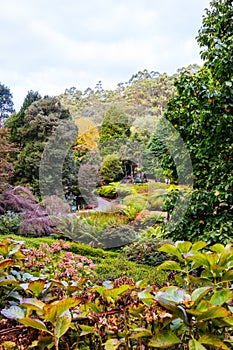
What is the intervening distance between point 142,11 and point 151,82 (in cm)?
745

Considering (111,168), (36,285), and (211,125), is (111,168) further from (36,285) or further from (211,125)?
(36,285)

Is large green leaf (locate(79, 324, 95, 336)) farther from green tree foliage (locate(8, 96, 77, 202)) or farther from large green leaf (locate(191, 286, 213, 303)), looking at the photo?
green tree foliage (locate(8, 96, 77, 202))

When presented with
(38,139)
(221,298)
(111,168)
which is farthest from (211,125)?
(38,139)

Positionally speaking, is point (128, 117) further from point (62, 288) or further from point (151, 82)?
point (62, 288)

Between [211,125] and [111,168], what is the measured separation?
5.34 m

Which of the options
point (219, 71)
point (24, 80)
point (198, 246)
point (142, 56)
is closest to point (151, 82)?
point (142, 56)

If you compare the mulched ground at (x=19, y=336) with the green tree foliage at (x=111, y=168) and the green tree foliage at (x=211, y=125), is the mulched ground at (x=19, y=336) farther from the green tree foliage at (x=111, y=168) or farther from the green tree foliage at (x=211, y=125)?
the green tree foliage at (x=111, y=168)

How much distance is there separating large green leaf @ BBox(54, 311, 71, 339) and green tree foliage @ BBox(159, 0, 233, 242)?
7.67ft

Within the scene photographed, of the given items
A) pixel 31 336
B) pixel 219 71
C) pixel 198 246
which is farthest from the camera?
pixel 219 71

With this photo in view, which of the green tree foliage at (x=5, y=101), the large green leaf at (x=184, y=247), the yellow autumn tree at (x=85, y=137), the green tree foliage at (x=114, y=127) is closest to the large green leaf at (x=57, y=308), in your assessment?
the large green leaf at (x=184, y=247)

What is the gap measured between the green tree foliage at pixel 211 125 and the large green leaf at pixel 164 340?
2294 mm

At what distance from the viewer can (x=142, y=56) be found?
11516 mm

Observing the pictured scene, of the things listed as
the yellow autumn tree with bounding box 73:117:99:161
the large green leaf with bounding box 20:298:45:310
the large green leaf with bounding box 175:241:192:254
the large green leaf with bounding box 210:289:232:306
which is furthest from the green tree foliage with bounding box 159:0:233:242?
the yellow autumn tree with bounding box 73:117:99:161

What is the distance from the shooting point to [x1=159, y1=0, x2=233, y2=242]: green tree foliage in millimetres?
2564
